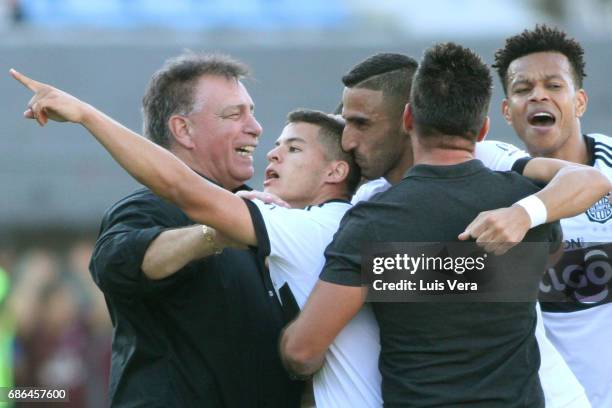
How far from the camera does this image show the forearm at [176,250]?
383 cm

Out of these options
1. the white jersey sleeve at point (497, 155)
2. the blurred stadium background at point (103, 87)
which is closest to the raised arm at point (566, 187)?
the white jersey sleeve at point (497, 155)

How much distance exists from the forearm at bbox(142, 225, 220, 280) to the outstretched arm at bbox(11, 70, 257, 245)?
0.16 meters

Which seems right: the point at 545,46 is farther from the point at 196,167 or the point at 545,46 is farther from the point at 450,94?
the point at 196,167

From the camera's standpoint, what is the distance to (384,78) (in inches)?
170

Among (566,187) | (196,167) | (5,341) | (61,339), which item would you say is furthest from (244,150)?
(61,339)

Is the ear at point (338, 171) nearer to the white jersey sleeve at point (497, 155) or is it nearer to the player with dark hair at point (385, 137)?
the player with dark hair at point (385, 137)

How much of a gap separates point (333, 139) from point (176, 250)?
789 millimetres

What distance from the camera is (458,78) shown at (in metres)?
3.74

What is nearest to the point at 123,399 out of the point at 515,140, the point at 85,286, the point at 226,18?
the point at 85,286

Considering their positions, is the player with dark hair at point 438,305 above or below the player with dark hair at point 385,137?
below

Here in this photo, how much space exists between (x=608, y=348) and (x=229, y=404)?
1553 millimetres

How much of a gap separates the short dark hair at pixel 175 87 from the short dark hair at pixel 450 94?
1271 mm

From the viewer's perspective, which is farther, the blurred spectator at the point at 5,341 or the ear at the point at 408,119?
the blurred spectator at the point at 5,341

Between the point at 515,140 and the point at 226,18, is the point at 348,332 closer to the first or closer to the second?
the point at 515,140
